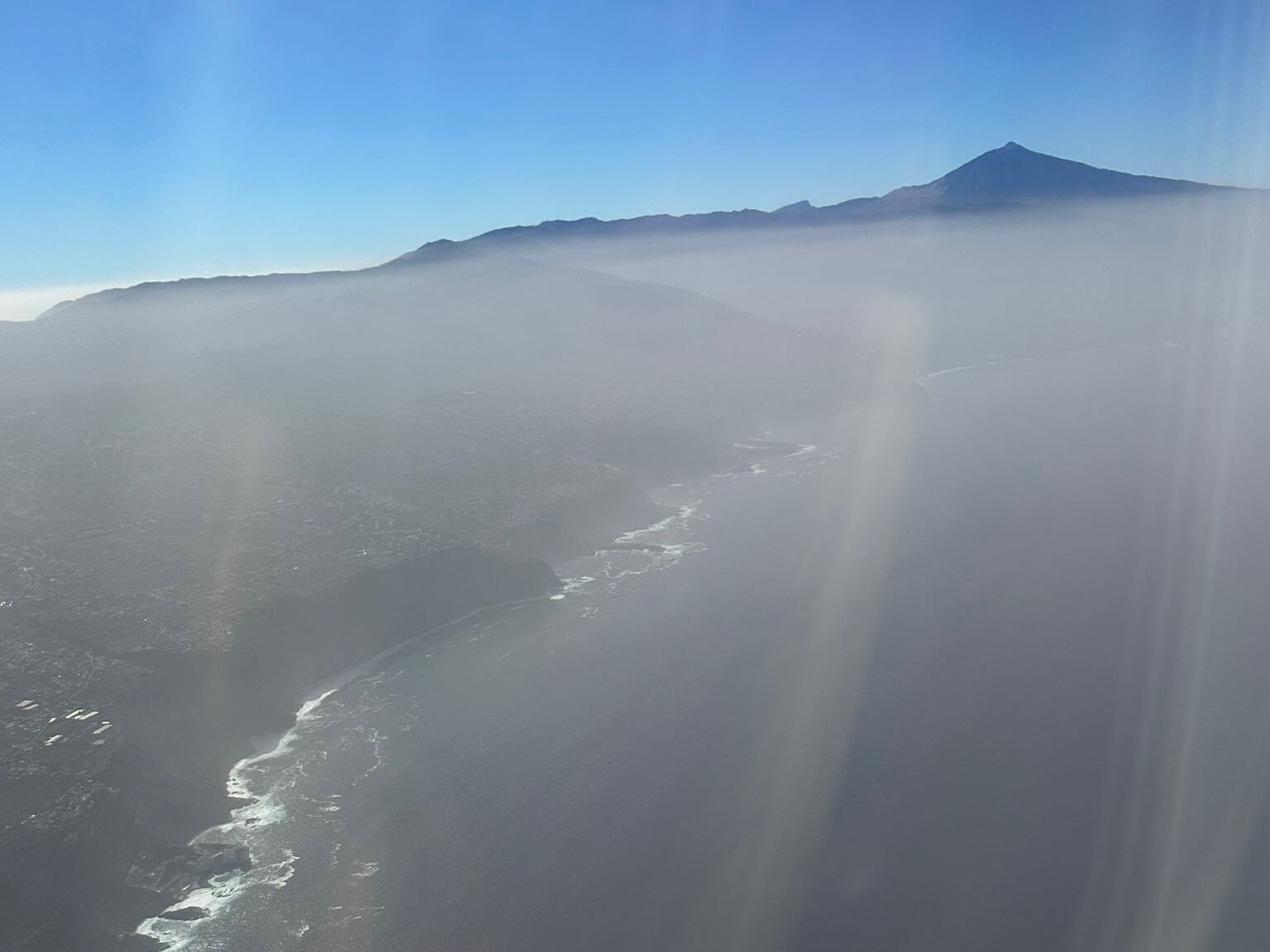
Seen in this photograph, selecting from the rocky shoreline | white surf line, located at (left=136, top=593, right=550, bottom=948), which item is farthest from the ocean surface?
the rocky shoreline

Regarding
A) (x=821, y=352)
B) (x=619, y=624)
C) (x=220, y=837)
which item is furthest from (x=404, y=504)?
(x=821, y=352)

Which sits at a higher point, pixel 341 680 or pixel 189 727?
pixel 189 727

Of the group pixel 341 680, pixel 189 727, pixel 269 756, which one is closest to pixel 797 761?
pixel 269 756

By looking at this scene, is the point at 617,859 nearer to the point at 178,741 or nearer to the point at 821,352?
the point at 178,741

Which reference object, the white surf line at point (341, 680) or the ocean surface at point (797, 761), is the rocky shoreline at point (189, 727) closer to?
the white surf line at point (341, 680)

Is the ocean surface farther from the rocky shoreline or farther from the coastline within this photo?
the rocky shoreline

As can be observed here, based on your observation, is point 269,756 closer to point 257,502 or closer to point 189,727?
point 189,727

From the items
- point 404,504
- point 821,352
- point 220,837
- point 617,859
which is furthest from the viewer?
point 821,352

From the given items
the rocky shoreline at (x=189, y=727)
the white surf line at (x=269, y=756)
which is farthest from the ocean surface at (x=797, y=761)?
the rocky shoreline at (x=189, y=727)
